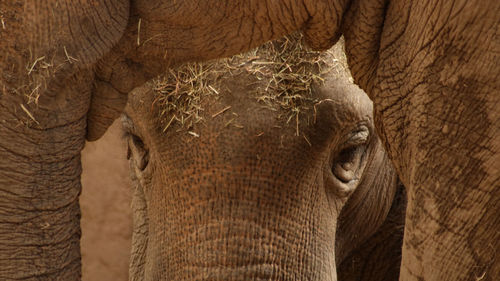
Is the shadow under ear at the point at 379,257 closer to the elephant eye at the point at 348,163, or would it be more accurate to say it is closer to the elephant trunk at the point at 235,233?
the elephant eye at the point at 348,163

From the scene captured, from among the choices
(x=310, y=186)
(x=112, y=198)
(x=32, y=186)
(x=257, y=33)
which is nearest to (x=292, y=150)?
(x=310, y=186)

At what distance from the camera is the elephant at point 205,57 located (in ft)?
7.28

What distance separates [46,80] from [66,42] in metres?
0.09

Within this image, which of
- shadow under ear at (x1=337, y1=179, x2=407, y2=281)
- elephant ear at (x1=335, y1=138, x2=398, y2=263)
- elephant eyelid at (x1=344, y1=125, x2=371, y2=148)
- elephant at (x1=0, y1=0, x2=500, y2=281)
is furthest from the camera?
shadow under ear at (x1=337, y1=179, x2=407, y2=281)

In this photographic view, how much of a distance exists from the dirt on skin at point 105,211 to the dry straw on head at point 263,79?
7.51 ft

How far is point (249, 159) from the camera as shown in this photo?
2.98m

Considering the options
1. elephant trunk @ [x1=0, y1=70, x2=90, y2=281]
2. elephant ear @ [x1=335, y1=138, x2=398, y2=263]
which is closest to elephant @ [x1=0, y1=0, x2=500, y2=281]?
elephant trunk @ [x1=0, y1=70, x2=90, y2=281]

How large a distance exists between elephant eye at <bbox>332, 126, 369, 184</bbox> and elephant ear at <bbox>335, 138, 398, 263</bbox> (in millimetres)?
92

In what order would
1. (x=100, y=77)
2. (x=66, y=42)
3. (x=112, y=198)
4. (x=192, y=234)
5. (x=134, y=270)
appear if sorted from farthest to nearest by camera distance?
(x=112, y=198) < (x=134, y=270) < (x=192, y=234) < (x=100, y=77) < (x=66, y=42)

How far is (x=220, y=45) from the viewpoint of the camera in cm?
254

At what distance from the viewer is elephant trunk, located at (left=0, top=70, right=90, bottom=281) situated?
7.35 feet

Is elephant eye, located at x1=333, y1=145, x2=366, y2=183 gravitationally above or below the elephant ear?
above

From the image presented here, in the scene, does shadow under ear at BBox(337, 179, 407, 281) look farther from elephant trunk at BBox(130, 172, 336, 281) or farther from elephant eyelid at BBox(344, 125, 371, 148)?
elephant trunk at BBox(130, 172, 336, 281)

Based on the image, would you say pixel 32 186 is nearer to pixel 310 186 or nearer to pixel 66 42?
pixel 66 42
